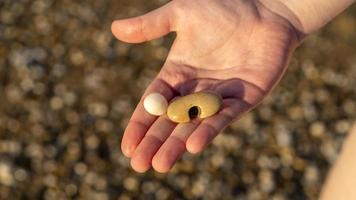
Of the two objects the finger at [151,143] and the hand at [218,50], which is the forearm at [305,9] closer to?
the hand at [218,50]

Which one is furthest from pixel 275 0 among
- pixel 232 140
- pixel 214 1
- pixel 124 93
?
pixel 124 93

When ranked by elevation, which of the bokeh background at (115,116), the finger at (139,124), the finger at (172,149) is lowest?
the bokeh background at (115,116)

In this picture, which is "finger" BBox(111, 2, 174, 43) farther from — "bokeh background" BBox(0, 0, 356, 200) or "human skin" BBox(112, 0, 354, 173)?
"bokeh background" BBox(0, 0, 356, 200)

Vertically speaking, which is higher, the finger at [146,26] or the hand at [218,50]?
the finger at [146,26]

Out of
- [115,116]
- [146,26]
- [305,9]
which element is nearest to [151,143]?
[146,26]

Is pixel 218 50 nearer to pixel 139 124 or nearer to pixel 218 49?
pixel 218 49

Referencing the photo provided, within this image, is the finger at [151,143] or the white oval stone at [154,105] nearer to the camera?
the finger at [151,143]

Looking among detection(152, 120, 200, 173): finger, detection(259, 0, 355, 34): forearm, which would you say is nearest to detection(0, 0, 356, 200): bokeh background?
detection(259, 0, 355, 34): forearm

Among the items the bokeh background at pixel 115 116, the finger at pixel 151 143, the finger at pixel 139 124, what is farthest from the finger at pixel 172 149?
the bokeh background at pixel 115 116
